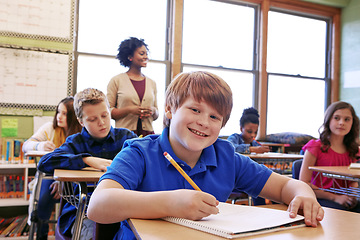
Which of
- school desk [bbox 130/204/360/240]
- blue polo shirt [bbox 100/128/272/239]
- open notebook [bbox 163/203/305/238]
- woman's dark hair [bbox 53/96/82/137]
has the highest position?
woman's dark hair [bbox 53/96/82/137]

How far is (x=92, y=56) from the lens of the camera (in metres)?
4.12

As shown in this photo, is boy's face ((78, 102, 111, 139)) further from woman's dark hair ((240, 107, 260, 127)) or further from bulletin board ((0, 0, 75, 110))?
woman's dark hair ((240, 107, 260, 127))

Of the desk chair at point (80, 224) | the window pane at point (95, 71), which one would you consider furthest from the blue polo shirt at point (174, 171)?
the window pane at point (95, 71)

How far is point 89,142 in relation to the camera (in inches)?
76.2

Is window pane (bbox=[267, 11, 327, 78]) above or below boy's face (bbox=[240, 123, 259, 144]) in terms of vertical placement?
above

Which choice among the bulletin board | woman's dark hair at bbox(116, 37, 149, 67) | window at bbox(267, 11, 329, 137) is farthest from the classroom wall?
the bulletin board

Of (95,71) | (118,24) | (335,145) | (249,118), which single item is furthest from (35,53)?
(335,145)

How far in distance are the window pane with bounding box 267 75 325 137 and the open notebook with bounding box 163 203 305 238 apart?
14.8ft

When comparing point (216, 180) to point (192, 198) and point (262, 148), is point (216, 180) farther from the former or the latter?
point (262, 148)

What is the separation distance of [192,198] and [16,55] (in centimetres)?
353

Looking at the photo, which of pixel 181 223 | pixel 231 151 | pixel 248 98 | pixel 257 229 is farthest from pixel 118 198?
pixel 248 98

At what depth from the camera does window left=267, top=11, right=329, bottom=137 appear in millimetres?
5246

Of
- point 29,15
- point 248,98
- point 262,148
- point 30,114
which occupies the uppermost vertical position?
point 29,15

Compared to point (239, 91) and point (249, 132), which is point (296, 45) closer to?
point (239, 91)
